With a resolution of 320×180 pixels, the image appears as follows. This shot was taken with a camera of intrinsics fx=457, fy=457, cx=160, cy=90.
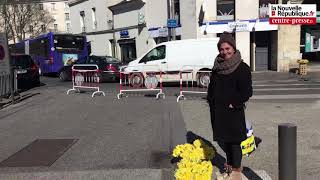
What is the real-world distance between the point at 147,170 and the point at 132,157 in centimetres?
85

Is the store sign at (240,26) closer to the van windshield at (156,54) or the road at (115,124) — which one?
the van windshield at (156,54)

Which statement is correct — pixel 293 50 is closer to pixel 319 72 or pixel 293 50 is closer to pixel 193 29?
pixel 319 72

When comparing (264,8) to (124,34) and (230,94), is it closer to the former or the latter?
(124,34)

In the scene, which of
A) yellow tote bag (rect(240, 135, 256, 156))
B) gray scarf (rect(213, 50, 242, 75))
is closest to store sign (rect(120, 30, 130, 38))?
yellow tote bag (rect(240, 135, 256, 156))

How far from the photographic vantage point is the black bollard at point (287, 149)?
4.27m

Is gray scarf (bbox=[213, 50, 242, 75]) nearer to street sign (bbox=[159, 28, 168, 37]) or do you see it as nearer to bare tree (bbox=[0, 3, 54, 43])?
street sign (bbox=[159, 28, 168, 37])

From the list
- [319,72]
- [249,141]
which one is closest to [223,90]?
[249,141]

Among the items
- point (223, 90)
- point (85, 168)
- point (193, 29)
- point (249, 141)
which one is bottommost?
point (85, 168)

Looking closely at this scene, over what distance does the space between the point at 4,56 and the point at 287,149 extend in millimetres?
11290

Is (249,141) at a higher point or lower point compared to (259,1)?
lower

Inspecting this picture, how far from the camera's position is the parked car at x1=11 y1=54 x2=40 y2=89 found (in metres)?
20.2

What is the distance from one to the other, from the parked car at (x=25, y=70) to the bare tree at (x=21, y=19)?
46.2 meters

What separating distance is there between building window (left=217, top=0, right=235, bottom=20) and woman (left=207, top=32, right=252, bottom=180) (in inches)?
869

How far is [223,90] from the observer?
203 inches
